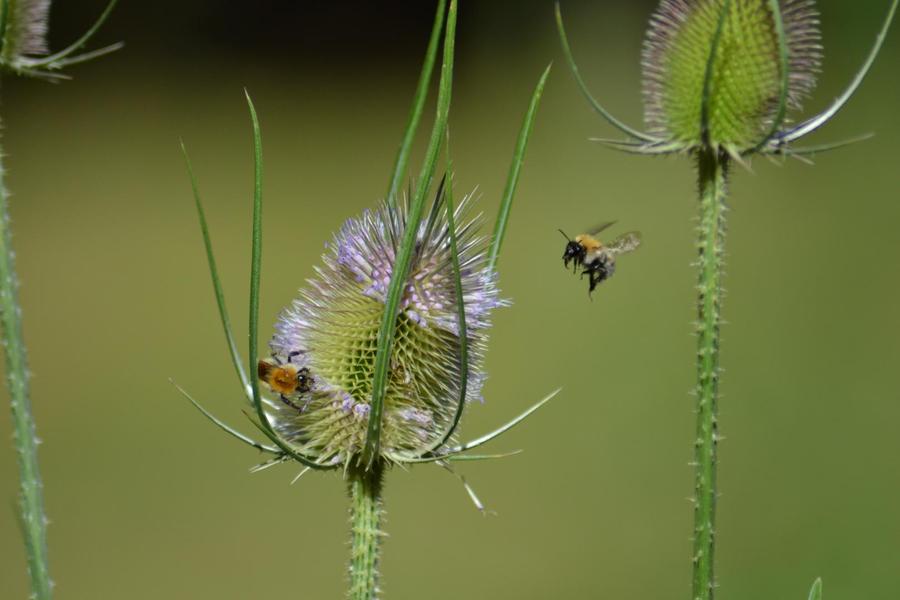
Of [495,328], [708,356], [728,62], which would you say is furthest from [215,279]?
[495,328]

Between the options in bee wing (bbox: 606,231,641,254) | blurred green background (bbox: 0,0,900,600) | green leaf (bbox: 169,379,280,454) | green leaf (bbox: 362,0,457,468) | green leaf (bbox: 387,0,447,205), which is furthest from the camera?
blurred green background (bbox: 0,0,900,600)

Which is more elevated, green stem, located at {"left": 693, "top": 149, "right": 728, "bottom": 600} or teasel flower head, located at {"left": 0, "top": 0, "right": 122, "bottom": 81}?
teasel flower head, located at {"left": 0, "top": 0, "right": 122, "bottom": 81}

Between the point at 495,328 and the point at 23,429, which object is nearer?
the point at 23,429

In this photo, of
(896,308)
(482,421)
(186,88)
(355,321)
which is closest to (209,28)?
(186,88)

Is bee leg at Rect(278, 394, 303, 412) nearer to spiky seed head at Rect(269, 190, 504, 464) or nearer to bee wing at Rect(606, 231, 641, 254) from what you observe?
spiky seed head at Rect(269, 190, 504, 464)

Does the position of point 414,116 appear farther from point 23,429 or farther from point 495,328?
point 495,328

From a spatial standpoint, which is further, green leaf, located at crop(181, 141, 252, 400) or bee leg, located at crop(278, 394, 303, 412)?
bee leg, located at crop(278, 394, 303, 412)

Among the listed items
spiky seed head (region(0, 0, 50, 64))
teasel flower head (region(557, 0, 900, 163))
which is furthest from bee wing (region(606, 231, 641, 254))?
spiky seed head (region(0, 0, 50, 64))
